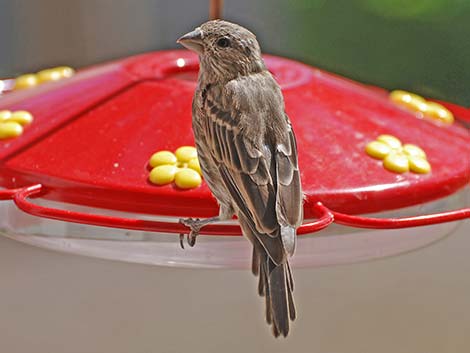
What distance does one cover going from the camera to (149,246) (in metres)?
2.28

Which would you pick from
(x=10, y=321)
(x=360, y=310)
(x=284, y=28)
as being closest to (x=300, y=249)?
(x=360, y=310)

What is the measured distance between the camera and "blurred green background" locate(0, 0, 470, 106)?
5.14 meters

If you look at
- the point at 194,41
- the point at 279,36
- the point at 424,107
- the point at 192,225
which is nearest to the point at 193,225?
the point at 192,225

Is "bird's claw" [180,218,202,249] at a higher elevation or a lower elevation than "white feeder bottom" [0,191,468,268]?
higher

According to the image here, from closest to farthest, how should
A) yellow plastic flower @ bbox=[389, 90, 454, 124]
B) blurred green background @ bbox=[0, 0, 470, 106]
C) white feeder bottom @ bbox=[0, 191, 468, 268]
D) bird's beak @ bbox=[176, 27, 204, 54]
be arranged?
bird's beak @ bbox=[176, 27, 204, 54]
white feeder bottom @ bbox=[0, 191, 468, 268]
yellow plastic flower @ bbox=[389, 90, 454, 124]
blurred green background @ bbox=[0, 0, 470, 106]

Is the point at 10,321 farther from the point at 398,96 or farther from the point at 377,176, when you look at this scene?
the point at 398,96

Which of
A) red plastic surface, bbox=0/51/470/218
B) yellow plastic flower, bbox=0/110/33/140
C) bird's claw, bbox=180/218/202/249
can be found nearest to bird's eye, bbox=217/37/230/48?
red plastic surface, bbox=0/51/470/218

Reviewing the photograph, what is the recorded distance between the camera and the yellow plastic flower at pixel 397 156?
230cm

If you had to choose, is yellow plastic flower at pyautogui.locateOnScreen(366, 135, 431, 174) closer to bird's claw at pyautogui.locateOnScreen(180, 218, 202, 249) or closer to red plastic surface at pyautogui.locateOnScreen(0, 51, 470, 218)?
red plastic surface at pyautogui.locateOnScreen(0, 51, 470, 218)

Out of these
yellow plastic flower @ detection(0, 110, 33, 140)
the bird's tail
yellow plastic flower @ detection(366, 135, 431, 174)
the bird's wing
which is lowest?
the bird's tail

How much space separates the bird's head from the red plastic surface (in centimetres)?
19

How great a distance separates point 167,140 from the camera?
2.32 m

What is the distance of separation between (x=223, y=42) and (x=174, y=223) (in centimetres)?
45

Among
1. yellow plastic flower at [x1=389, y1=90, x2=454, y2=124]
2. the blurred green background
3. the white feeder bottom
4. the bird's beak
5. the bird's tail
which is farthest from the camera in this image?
the blurred green background
